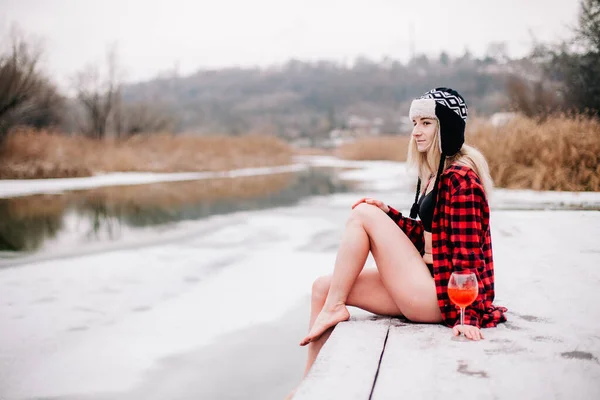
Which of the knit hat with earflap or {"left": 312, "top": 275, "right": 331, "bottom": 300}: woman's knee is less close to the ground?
the knit hat with earflap

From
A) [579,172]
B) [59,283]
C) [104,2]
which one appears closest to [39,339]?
[59,283]

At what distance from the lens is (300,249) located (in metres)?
5.06

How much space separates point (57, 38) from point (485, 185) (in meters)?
16.9

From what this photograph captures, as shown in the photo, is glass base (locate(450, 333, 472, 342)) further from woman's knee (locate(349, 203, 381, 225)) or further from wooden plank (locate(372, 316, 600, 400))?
woman's knee (locate(349, 203, 381, 225))

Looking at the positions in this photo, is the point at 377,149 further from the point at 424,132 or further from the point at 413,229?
the point at 424,132

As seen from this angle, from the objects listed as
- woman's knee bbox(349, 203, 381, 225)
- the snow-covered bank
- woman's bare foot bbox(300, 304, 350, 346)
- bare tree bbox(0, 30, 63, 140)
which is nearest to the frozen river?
woman's bare foot bbox(300, 304, 350, 346)

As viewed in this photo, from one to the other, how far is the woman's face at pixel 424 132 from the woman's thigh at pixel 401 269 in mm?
319

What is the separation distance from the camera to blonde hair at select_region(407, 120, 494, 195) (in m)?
2.07

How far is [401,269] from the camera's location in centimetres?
212

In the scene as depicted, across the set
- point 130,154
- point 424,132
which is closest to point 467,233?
point 424,132

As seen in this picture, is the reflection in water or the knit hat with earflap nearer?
the knit hat with earflap

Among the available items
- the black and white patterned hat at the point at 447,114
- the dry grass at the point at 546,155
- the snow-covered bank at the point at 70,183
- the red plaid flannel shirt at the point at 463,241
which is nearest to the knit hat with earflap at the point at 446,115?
the black and white patterned hat at the point at 447,114

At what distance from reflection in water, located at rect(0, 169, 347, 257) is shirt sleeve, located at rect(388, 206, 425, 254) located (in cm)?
399

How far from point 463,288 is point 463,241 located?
218 millimetres
